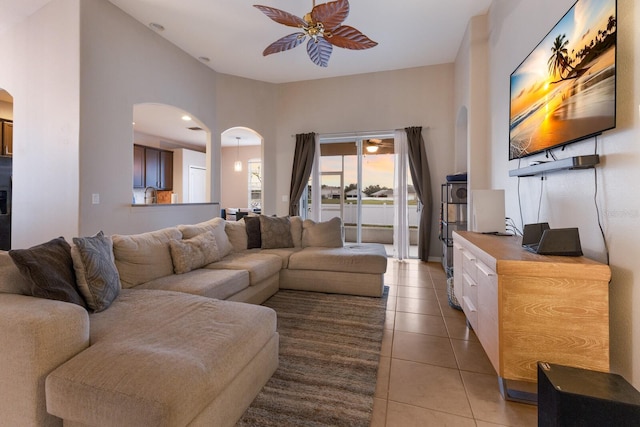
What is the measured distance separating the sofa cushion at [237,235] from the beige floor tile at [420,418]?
2.68m

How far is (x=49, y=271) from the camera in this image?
1589 millimetres

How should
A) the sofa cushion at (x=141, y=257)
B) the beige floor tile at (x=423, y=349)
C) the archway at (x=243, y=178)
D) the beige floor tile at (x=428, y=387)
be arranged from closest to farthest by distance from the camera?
the beige floor tile at (x=428, y=387) → the beige floor tile at (x=423, y=349) → the sofa cushion at (x=141, y=257) → the archway at (x=243, y=178)

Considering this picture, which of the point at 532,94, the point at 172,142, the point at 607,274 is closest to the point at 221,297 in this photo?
the point at 607,274

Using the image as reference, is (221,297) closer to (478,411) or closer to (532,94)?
(478,411)

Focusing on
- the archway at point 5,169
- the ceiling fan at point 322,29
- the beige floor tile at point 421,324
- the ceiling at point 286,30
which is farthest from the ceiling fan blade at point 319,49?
the archway at point 5,169

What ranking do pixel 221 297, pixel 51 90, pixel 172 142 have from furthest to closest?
pixel 172 142 → pixel 51 90 → pixel 221 297

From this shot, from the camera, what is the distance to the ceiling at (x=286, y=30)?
11.8 ft

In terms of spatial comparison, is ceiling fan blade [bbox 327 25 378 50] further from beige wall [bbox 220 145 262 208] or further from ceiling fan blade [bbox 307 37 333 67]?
beige wall [bbox 220 145 262 208]

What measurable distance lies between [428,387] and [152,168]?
8.09 m

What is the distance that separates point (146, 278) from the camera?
94.7 inches

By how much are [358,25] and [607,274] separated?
401 centimetres

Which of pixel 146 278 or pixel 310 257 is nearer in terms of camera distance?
pixel 146 278

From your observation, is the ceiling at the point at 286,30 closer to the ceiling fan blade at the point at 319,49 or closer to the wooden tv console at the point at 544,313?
the ceiling fan blade at the point at 319,49

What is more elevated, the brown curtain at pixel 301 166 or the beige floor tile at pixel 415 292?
the brown curtain at pixel 301 166
